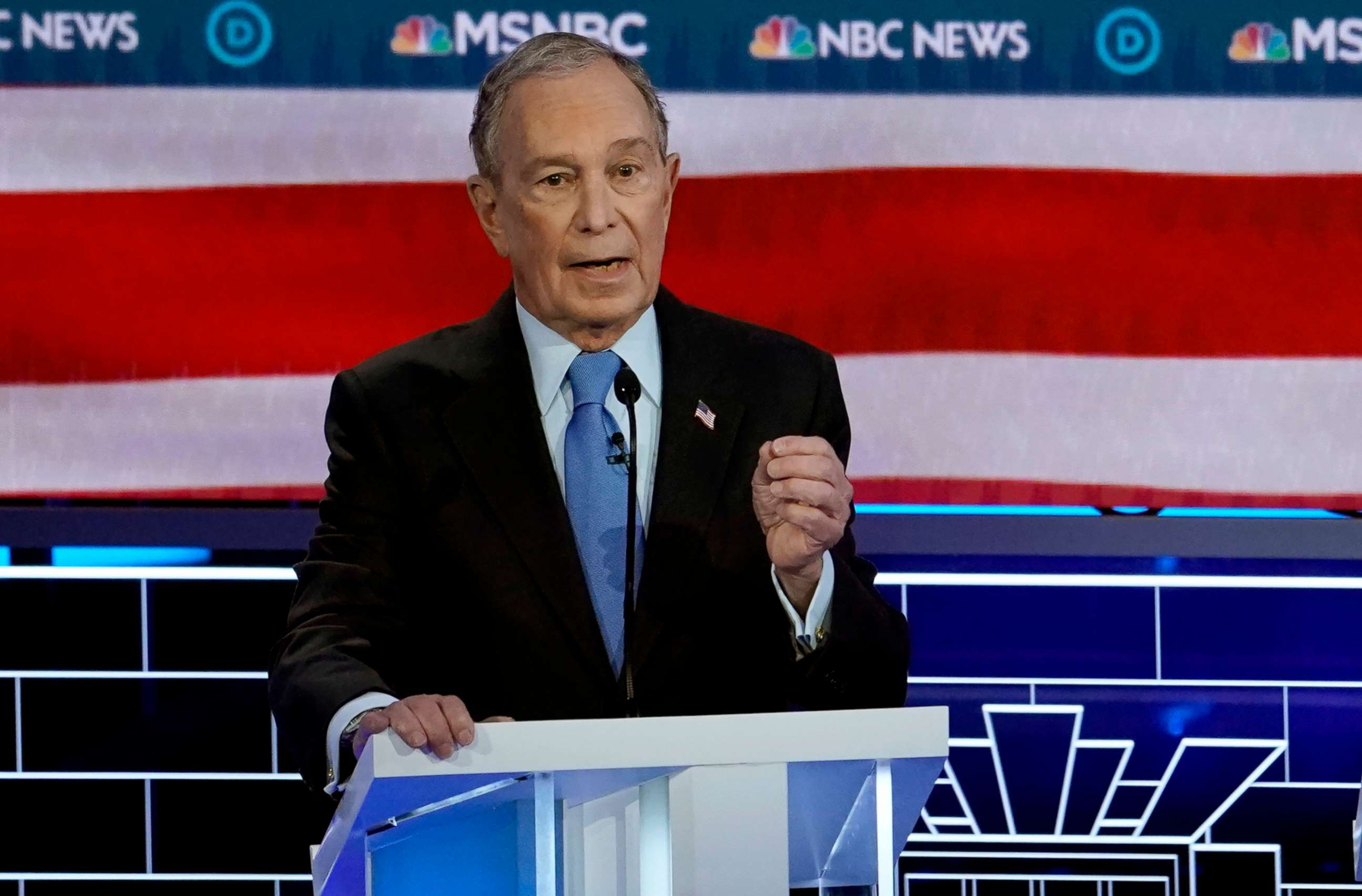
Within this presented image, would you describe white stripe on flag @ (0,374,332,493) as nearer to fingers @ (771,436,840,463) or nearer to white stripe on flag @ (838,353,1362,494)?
white stripe on flag @ (838,353,1362,494)

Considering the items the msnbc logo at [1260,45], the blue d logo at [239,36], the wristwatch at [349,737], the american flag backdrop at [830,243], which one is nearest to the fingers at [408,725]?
the wristwatch at [349,737]

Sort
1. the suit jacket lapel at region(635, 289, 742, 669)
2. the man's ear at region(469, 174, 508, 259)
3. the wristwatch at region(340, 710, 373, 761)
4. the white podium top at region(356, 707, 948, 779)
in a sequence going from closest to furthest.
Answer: the white podium top at region(356, 707, 948, 779) → the wristwatch at region(340, 710, 373, 761) → the suit jacket lapel at region(635, 289, 742, 669) → the man's ear at region(469, 174, 508, 259)

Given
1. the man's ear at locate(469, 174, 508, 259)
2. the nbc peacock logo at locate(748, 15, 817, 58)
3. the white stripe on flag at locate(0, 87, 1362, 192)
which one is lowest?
the man's ear at locate(469, 174, 508, 259)

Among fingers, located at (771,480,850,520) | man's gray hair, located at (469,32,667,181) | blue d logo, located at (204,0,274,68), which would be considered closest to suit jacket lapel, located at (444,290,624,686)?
man's gray hair, located at (469,32,667,181)

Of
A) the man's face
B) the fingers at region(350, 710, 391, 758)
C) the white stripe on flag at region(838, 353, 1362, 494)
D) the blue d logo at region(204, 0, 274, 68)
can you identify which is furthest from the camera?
the blue d logo at region(204, 0, 274, 68)

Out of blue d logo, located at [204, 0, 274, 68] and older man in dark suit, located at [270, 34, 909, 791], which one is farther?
blue d logo, located at [204, 0, 274, 68]

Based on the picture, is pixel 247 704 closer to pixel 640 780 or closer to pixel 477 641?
pixel 477 641

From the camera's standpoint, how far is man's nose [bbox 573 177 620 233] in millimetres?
1971

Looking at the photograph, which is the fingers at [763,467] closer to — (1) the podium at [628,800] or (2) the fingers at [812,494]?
(2) the fingers at [812,494]

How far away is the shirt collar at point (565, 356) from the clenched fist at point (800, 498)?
19.8 inches

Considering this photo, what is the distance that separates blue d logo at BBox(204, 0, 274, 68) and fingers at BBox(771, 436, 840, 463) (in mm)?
1888

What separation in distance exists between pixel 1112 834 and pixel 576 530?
5.00ft

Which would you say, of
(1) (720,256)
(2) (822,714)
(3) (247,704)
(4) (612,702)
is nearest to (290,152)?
(1) (720,256)

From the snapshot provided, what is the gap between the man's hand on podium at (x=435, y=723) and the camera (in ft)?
3.88
